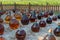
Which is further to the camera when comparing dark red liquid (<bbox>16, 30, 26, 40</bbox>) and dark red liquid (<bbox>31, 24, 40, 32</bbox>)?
dark red liquid (<bbox>31, 24, 40, 32</bbox>)

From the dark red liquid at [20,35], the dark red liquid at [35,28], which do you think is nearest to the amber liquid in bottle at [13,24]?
the dark red liquid at [35,28]

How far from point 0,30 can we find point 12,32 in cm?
18

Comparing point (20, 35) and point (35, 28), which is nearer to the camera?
point (20, 35)

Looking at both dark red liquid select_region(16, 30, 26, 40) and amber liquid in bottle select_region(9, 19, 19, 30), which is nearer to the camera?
dark red liquid select_region(16, 30, 26, 40)

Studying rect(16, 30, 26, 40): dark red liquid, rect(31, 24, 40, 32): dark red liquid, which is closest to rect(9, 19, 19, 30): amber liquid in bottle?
rect(31, 24, 40, 32): dark red liquid

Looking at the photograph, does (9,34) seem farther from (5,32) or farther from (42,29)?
(42,29)

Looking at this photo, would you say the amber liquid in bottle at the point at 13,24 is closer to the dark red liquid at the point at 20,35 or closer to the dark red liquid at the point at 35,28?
the dark red liquid at the point at 35,28

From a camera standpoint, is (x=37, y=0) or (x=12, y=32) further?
(x=37, y=0)

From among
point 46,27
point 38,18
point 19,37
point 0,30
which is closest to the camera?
point 19,37

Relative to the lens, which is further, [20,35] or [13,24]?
[13,24]

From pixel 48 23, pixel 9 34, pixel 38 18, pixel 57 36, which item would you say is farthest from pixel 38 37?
pixel 38 18

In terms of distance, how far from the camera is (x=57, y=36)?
1923mm

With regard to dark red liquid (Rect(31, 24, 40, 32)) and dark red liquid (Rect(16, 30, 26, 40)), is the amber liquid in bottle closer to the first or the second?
dark red liquid (Rect(31, 24, 40, 32))

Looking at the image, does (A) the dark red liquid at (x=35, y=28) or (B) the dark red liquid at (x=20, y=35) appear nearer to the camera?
(B) the dark red liquid at (x=20, y=35)
